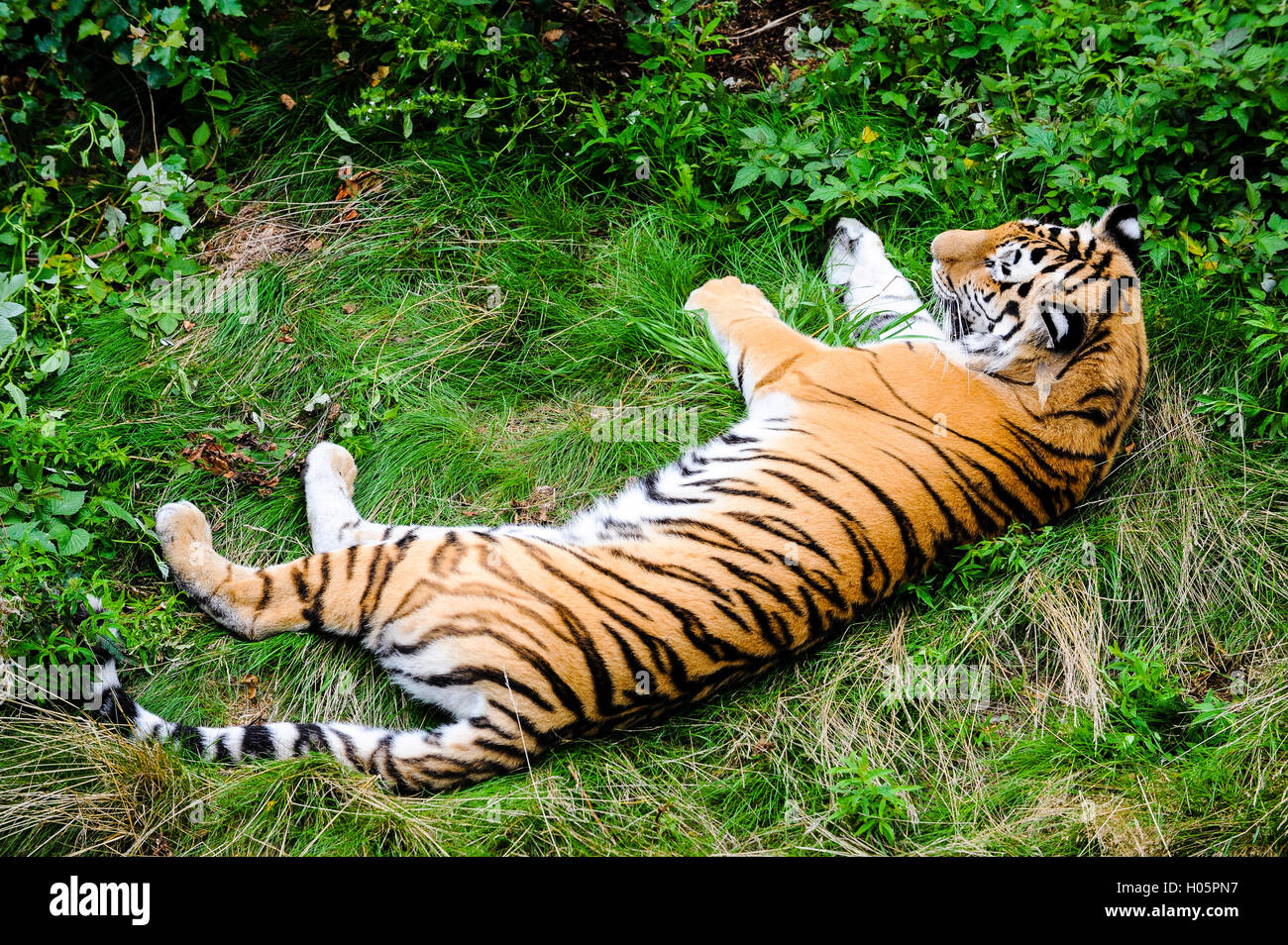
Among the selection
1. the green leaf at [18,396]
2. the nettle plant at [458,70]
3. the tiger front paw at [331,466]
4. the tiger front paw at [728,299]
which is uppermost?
the nettle plant at [458,70]

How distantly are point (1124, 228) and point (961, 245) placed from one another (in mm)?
572

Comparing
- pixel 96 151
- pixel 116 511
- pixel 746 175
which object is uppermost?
pixel 96 151

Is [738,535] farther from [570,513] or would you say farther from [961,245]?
[961,245]

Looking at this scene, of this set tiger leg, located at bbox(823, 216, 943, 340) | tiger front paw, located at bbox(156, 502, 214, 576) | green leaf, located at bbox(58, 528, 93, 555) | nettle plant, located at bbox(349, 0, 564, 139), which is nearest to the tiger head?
tiger leg, located at bbox(823, 216, 943, 340)

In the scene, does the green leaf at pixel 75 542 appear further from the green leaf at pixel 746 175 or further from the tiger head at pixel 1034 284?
the tiger head at pixel 1034 284

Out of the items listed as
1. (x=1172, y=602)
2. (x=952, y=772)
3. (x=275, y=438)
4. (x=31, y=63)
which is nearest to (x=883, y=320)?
(x=1172, y=602)

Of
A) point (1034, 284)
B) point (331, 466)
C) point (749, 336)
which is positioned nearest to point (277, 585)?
point (331, 466)

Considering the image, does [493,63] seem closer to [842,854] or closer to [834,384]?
[834,384]

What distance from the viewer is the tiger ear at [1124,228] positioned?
348 centimetres

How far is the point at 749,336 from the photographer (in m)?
3.70

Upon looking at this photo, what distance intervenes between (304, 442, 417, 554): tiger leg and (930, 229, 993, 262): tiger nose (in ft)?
7.49

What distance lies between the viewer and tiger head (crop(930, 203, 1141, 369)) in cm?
339

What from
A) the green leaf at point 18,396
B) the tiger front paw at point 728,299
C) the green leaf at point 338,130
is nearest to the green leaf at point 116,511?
the green leaf at point 18,396

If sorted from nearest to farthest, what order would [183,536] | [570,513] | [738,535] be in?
[738,535] < [183,536] < [570,513]
